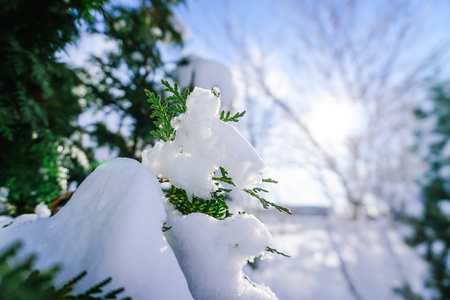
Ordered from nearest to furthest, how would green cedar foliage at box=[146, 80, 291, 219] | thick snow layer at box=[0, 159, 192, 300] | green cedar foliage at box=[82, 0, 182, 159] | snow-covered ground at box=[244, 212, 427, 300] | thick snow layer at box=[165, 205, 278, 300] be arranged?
thick snow layer at box=[0, 159, 192, 300], thick snow layer at box=[165, 205, 278, 300], green cedar foliage at box=[146, 80, 291, 219], green cedar foliage at box=[82, 0, 182, 159], snow-covered ground at box=[244, 212, 427, 300]

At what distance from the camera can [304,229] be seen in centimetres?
1024

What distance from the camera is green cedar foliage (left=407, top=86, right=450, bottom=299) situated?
276 inches

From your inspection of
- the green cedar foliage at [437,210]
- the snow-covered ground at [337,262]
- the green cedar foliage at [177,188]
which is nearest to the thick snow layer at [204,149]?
the green cedar foliage at [177,188]

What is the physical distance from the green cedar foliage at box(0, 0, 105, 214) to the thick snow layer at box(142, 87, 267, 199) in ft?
4.64

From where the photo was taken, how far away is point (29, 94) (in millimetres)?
2336

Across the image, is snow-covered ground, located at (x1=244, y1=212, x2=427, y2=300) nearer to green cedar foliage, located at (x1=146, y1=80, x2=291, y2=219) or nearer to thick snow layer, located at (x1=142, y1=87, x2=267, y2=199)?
green cedar foliage, located at (x1=146, y1=80, x2=291, y2=219)

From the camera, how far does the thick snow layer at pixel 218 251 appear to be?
0.80 metres

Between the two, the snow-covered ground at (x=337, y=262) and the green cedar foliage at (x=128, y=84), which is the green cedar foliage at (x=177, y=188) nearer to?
the green cedar foliage at (x=128, y=84)

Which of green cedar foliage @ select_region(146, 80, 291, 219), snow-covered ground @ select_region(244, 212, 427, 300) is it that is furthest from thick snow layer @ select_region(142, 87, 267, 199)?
snow-covered ground @ select_region(244, 212, 427, 300)

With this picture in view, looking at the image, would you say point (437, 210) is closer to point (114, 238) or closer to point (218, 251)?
point (218, 251)

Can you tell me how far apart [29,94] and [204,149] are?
2.32 meters

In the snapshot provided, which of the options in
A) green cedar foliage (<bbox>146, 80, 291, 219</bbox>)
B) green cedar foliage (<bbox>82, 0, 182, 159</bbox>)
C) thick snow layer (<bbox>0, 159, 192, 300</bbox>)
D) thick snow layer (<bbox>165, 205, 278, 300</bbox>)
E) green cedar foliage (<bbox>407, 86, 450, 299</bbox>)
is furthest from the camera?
green cedar foliage (<bbox>407, 86, 450, 299</bbox>)

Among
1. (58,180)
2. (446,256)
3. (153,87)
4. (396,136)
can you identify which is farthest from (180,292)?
(396,136)

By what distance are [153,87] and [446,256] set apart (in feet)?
29.2
